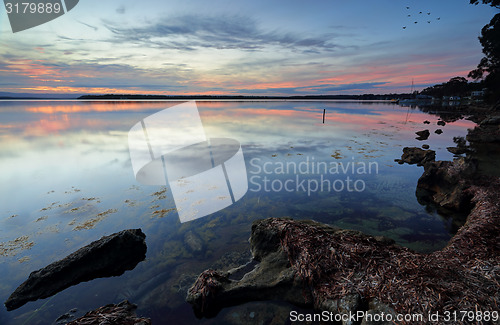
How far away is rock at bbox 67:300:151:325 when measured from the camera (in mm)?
4242

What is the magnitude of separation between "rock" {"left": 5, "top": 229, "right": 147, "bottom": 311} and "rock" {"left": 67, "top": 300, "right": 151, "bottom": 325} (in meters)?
1.93

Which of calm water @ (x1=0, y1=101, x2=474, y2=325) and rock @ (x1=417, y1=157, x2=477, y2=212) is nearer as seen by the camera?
calm water @ (x1=0, y1=101, x2=474, y2=325)

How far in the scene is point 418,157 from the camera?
18047 millimetres

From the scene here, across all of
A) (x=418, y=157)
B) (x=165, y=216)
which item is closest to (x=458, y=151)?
(x=418, y=157)

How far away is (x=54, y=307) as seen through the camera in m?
5.48

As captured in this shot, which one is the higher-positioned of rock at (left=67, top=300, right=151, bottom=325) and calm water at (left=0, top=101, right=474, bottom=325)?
rock at (left=67, top=300, right=151, bottom=325)

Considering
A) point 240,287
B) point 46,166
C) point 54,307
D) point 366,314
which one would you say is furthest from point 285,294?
point 46,166

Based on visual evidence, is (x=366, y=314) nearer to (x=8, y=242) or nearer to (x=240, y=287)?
(x=240, y=287)

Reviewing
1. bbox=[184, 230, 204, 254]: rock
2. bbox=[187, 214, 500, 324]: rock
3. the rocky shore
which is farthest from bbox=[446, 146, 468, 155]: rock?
bbox=[184, 230, 204, 254]: rock

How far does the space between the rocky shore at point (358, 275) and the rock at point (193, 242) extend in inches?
78.2

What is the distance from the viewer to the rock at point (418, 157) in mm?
17266

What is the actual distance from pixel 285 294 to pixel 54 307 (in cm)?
576

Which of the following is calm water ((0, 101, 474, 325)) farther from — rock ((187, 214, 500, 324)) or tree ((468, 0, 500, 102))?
tree ((468, 0, 500, 102))

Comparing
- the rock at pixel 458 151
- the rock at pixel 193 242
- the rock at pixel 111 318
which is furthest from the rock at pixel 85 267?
the rock at pixel 458 151
